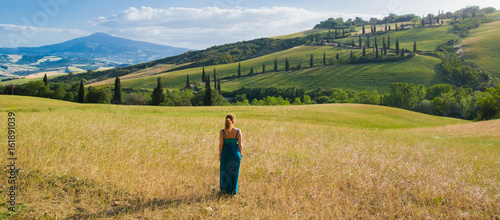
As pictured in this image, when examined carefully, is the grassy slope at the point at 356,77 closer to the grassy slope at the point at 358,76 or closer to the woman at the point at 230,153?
the grassy slope at the point at 358,76

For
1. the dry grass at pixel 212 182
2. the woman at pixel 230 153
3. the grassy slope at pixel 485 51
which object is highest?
the grassy slope at pixel 485 51

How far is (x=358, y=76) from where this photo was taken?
15325cm

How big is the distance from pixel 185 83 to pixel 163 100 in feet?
278

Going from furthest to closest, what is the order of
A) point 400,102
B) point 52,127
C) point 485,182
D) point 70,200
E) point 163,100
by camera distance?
point 400,102 → point 163,100 → point 52,127 → point 485,182 → point 70,200

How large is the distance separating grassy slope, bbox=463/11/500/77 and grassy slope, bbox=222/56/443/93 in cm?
2244

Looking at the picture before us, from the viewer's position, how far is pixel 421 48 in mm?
189125

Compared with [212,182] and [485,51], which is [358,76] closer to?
[485,51]

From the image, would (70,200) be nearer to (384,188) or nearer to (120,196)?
(120,196)

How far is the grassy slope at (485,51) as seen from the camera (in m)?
147

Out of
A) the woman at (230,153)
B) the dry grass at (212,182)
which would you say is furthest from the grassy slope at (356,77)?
the woman at (230,153)

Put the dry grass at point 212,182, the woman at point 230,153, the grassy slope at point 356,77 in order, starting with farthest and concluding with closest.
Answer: the grassy slope at point 356,77, the woman at point 230,153, the dry grass at point 212,182

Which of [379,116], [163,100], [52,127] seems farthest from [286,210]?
[163,100]

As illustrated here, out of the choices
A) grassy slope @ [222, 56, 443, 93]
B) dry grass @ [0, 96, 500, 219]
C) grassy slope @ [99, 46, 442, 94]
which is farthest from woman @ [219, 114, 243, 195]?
grassy slope @ [99, 46, 442, 94]

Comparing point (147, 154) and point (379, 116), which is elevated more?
point (147, 154)
